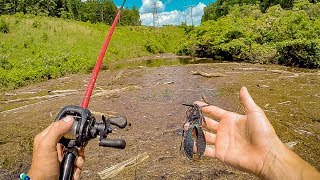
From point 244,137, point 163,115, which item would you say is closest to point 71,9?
point 163,115

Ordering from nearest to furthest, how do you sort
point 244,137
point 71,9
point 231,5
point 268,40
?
point 244,137, point 268,40, point 71,9, point 231,5

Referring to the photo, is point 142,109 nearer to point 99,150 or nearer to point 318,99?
point 99,150

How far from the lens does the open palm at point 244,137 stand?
7.76 ft

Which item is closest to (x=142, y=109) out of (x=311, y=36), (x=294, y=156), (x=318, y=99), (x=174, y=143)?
(x=174, y=143)

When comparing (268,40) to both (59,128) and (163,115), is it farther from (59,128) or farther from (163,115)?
(59,128)

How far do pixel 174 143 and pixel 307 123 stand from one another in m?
3.99

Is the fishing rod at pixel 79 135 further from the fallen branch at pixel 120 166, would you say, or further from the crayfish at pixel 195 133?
the fallen branch at pixel 120 166

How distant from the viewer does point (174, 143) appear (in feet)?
26.6

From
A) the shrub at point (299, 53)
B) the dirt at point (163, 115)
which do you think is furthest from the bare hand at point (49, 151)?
the shrub at point (299, 53)

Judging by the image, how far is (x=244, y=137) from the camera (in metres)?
2.61

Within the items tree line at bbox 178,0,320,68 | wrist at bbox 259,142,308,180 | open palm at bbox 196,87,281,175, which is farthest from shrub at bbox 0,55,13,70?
wrist at bbox 259,142,308,180

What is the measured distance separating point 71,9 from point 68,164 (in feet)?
304

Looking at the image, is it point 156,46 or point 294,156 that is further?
point 156,46

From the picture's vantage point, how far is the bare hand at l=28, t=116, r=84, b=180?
2.05 metres
